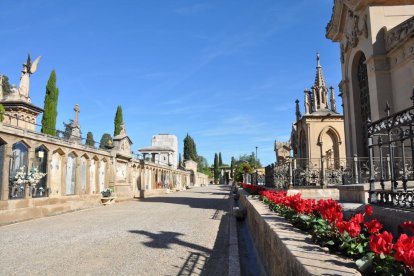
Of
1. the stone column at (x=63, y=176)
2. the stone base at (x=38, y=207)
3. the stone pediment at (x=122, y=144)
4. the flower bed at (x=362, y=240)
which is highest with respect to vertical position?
the stone pediment at (x=122, y=144)

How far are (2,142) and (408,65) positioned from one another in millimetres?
15379

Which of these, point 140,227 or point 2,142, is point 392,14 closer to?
point 140,227

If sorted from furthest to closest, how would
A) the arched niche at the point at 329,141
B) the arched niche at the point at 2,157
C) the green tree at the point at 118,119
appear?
the green tree at the point at 118,119 < the arched niche at the point at 329,141 < the arched niche at the point at 2,157

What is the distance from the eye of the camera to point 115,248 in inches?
306

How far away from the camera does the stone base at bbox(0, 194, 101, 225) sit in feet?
38.9

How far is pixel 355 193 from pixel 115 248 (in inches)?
262

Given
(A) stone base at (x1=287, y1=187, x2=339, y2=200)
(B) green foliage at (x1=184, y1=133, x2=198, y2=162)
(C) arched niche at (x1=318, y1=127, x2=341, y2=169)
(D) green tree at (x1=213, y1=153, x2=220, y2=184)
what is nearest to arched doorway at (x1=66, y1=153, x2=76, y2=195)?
(A) stone base at (x1=287, y1=187, x2=339, y2=200)

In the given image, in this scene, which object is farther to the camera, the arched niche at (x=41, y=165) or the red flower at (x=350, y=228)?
the arched niche at (x=41, y=165)

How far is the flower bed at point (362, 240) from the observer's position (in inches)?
87.3

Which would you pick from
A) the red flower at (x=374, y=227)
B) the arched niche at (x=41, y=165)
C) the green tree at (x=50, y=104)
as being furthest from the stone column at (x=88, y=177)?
the red flower at (x=374, y=227)

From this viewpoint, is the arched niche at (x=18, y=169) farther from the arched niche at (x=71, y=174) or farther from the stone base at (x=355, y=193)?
the stone base at (x=355, y=193)

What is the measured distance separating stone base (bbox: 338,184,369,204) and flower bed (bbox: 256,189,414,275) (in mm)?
4343

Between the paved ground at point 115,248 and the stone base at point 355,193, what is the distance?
3821mm

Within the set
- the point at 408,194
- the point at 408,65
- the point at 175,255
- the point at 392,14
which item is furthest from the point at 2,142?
the point at 392,14
